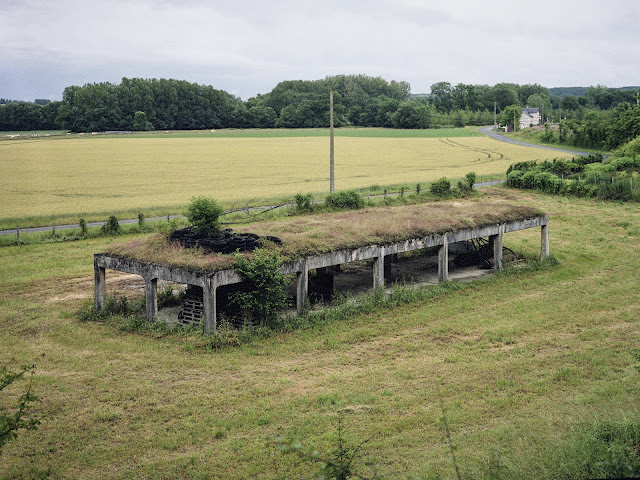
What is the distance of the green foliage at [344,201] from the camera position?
132ft

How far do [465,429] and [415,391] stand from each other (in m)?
2.21

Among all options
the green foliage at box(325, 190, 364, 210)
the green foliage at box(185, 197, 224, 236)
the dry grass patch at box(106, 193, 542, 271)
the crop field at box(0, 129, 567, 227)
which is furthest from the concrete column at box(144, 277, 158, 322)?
the crop field at box(0, 129, 567, 227)

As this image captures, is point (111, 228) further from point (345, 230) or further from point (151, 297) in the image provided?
point (345, 230)

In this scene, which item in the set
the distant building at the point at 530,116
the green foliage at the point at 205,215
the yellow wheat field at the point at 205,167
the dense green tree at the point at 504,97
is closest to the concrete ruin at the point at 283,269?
the green foliage at the point at 205,215

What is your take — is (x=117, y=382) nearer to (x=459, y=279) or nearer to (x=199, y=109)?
(x=459, y=279)

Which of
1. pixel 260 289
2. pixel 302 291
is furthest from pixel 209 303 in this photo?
pixel 302 291

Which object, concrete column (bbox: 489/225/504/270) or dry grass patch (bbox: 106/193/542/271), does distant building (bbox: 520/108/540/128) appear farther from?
concrete column (bbox: 489/225/504/270)

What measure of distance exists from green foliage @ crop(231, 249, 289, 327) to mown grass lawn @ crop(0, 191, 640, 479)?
89 cm

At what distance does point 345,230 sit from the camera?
23.2 metres

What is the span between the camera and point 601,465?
891 cm

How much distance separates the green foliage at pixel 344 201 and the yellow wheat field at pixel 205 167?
853cm

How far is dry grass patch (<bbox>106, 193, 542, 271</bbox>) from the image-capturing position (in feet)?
64.7

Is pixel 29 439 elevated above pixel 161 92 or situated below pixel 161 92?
below

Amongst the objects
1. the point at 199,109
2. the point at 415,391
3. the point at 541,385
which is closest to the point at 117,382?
the point at 415,391
